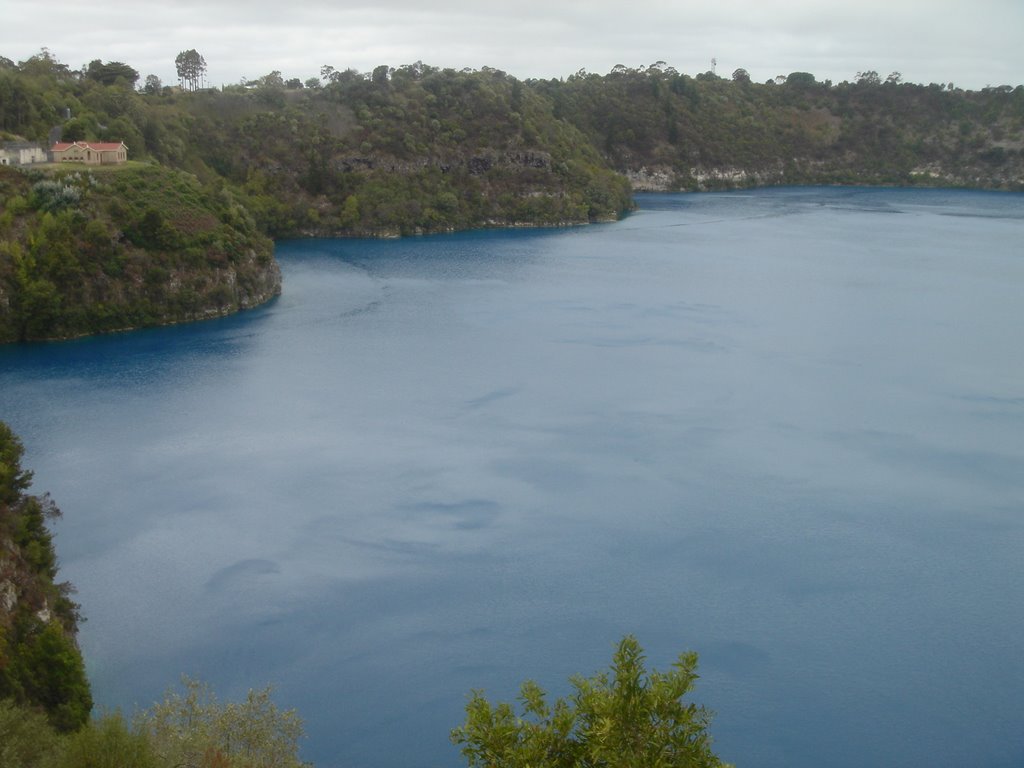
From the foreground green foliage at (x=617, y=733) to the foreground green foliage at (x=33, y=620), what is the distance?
8.12 meters

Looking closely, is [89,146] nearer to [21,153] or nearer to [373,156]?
[21,153]

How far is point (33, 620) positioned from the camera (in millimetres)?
16672

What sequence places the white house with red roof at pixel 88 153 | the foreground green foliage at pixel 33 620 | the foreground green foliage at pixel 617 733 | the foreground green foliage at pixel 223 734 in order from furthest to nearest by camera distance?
the white house with red roof at pixel 88 153, the foreground green foliage at pixel 33 620, the foreground green foliage at pixel 223 734, the foreground green foliage at pixel 617 733

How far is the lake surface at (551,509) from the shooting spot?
706 inches

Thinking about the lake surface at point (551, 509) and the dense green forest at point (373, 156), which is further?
the dense green forest at point (373, 156)

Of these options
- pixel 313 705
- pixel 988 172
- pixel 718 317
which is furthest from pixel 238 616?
pixel 988 172

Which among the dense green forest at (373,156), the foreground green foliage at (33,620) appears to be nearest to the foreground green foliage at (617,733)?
the foreground green foliage at (33,620)

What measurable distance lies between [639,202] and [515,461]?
6777cm

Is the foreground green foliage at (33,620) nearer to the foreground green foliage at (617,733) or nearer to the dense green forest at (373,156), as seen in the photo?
the foreground green foliage at (617,733)

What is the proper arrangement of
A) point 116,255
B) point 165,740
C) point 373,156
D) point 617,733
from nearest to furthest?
1. point 617,733
2. point 165,740
3. point 116,255
4. point 373,156

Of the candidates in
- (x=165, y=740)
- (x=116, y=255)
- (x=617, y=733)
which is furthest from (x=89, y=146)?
(x=617, y=733)

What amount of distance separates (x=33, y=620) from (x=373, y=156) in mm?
58507

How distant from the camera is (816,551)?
2281 cm

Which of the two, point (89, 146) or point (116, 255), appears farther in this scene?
point (89, 146)
